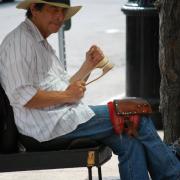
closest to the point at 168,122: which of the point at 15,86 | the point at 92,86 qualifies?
the point at 15,86

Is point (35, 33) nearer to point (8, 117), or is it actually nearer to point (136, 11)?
point (8, 117)

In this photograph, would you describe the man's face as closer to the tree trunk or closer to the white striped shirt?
the white striped shirt

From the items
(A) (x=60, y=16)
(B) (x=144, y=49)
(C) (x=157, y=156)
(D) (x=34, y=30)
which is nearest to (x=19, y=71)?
(D) (x=34, y=30)

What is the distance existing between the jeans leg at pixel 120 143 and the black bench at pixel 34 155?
0.22 ft

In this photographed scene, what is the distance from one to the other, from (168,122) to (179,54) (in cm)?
50

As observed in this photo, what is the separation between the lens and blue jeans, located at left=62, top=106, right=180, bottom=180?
11.8 ft

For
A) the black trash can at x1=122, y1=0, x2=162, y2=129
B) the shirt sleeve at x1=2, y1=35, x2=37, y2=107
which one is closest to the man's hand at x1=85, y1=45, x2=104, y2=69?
the shirt sleeve at x1=2, y1=35, x2=37, y2=107

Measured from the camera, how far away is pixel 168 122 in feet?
15.2

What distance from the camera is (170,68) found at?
4.56 meters

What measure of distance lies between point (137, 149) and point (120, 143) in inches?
4.2

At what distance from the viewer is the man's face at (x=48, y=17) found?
362 cm

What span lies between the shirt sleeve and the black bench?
0.39 ft

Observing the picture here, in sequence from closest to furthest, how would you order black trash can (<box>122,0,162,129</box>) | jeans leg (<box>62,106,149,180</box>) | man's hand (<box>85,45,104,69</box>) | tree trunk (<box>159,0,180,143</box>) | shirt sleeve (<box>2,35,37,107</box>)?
Answer: shirt sleeve (<box>2,35,37,107</box>)
jeans leg (<box>62,106,149,180</box>)
man's hand (<box>85,45,104,69</box>)
tree trunk (<box>159,0,180,143</box>)
black trash can (<box>122,0,162,129</box>)

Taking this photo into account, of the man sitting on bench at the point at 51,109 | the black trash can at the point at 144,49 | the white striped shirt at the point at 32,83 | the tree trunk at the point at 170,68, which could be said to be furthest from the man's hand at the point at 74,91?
the black trash can at the point at 144,49
